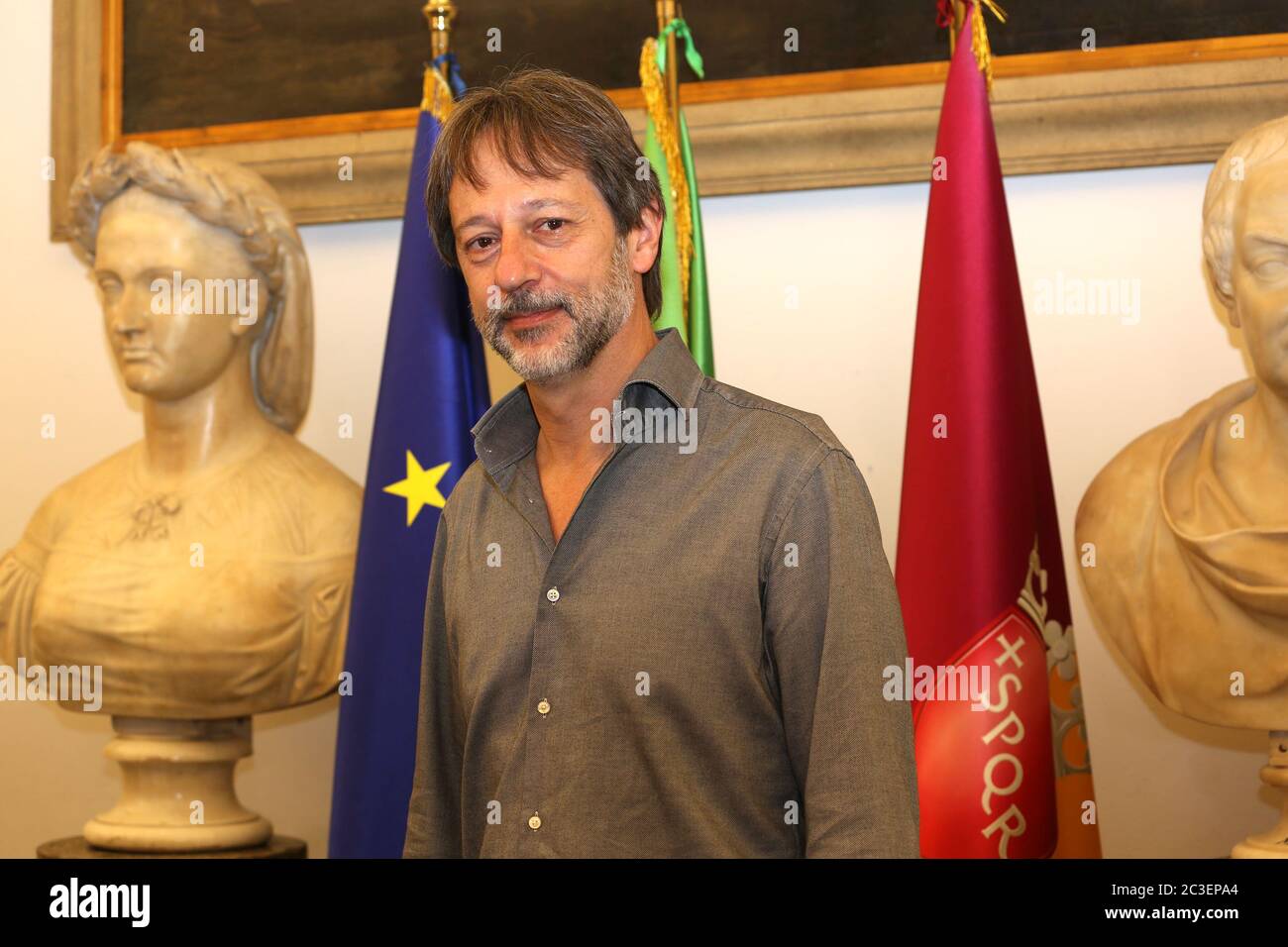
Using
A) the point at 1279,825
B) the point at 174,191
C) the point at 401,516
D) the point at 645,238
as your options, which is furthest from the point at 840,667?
the point at 174,191

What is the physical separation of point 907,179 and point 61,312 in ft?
7.53

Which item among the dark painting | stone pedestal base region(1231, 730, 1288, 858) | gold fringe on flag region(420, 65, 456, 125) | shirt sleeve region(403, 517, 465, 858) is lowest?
stone pedestal base region(1231, 730, 1288, 858)

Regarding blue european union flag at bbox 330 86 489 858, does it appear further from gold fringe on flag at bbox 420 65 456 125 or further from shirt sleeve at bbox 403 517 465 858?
shirt sleeve at bbox 403 517 465 858

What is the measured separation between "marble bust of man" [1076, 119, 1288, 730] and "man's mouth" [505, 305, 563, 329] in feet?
4.14

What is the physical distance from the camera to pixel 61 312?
3.96 metres

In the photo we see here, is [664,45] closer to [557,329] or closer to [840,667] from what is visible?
[557,329]

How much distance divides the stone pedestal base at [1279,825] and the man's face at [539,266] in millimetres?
1457

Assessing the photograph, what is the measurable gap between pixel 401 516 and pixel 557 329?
4.40 feet

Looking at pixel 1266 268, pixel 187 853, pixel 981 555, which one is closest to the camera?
pixel 1266 268

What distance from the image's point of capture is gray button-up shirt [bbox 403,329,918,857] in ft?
4.70

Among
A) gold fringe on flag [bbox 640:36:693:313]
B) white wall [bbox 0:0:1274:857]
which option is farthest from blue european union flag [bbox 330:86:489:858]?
white wall [bbox 0:0:1274:857]

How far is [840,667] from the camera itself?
4.70 feet

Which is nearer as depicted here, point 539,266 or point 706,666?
point 706,666
